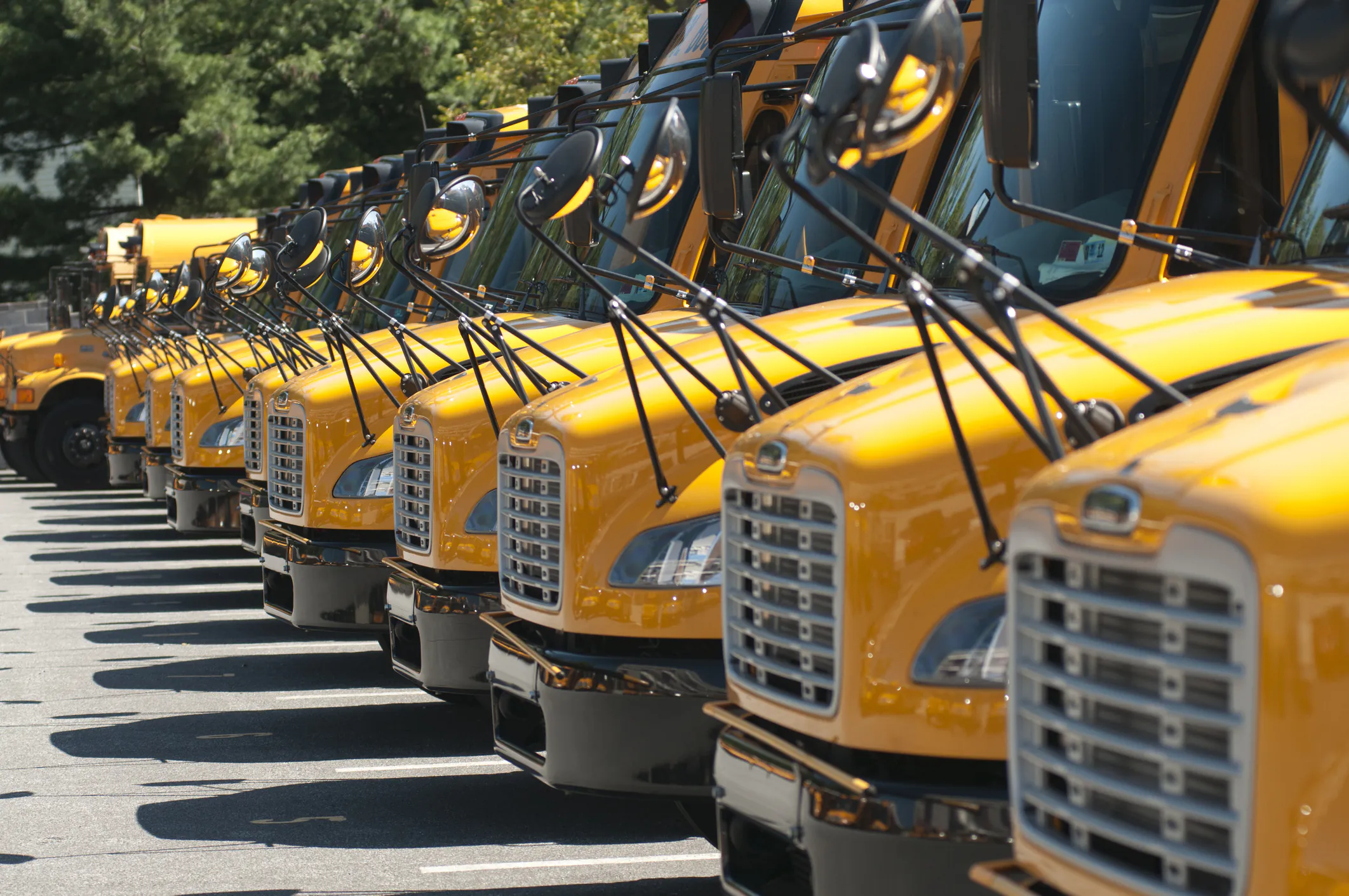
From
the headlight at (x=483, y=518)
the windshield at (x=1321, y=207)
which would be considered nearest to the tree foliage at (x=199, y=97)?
the headlight at (x=483, y=518)

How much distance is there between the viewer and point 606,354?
650cm

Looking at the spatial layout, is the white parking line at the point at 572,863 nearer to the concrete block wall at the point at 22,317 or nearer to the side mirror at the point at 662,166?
the side mirror at the point at 662,166

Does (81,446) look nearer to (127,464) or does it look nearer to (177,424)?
(127,464)

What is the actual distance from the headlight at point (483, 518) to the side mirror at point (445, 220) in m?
0.93

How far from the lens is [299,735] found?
8547 millimetres

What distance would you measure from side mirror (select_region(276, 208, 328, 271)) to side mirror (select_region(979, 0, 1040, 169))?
19.5 feet

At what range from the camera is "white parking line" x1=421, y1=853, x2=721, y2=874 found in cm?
625

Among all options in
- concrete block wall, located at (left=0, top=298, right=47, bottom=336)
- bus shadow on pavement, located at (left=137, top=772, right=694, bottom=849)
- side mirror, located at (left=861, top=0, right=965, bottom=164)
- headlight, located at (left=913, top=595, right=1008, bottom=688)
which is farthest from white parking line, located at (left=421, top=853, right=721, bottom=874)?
concrete block wall, located at (left=0, top=298, right=47, bottom=336)

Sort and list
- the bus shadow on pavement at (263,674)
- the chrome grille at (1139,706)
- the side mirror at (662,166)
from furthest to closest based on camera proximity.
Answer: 1. the bus shadow on pavement at (263,674)
2. the side mirror at (662,166)
3. the chrome grille at (1139,706)

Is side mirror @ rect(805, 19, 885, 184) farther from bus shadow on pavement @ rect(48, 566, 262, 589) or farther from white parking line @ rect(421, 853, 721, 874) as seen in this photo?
bus shadow on pavement @ rect(48, 566, 262, 589)

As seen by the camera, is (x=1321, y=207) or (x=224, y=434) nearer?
(x=1321, y=207)

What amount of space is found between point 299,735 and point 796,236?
356 cm

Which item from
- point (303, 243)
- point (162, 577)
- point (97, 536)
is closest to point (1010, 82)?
point (303, 243)

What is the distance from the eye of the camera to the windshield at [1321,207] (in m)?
4.10
